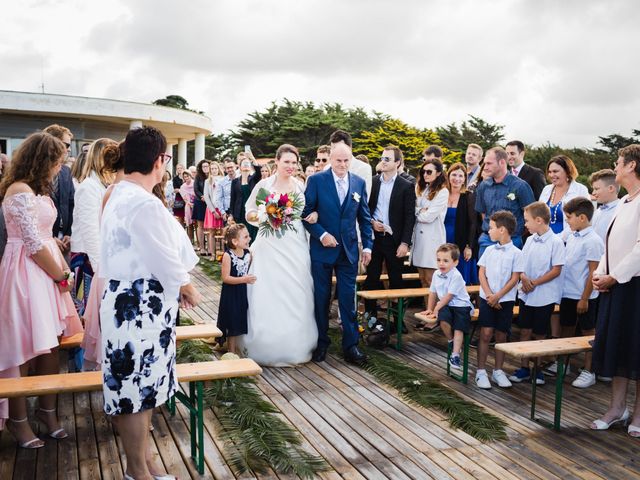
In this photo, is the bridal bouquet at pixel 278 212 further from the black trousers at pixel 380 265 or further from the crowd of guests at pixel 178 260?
the black trousers at pixel 380 265

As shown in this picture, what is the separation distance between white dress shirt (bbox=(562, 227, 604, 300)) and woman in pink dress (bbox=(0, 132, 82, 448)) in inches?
170

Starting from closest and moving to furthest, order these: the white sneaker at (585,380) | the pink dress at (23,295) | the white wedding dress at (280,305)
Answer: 1. the pink dress at (23,295)
2. the white sneaker at (585,380)
3. the white wedding dress at (280,305)

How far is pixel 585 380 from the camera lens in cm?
521

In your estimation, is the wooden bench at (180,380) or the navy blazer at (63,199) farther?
the navy blazer at (63,199)

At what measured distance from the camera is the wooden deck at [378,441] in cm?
348

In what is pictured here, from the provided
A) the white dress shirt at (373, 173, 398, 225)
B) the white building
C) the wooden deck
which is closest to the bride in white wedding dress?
the wooden deck

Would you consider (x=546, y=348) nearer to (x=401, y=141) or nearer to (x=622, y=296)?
(x=622, y=296)

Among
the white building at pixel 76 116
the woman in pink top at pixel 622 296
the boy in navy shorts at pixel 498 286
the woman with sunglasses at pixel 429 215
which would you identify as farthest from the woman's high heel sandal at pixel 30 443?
the white building at pixel 76 116

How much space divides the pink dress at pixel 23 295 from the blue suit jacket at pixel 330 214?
263 cm

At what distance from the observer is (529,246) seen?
5.37m

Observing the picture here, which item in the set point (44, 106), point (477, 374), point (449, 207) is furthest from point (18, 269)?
point (44, 106)

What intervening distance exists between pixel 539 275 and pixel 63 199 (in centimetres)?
436

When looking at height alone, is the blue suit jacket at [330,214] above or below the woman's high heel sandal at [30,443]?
above

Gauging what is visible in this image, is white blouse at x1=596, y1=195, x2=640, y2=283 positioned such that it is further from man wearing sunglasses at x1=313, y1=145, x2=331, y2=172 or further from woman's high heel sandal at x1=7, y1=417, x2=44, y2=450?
man wearing sunglasses at x1=313, y1=145, x2=331, y2=172
